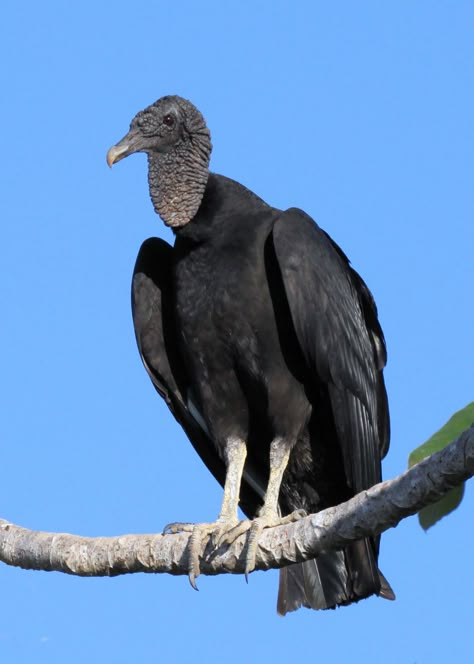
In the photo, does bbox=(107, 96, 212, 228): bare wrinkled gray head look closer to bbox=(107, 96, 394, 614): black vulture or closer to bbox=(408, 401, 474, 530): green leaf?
bbox=(107, 96, 394, 614): black vulture

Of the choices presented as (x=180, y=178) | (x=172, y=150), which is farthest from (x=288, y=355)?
(x=172, y=150)

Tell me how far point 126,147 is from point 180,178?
0.25 m

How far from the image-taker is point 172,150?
4906mm

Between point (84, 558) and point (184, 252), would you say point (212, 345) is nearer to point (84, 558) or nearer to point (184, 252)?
point (184, 252)

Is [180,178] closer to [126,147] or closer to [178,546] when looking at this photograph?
[126,147]

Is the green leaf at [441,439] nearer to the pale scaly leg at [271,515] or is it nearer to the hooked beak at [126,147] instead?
the pale scaly leg at [271,515]

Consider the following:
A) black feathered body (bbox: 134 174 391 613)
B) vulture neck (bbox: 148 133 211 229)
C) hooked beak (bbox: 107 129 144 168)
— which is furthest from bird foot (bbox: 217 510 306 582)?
hooked beak (bbox: 107 129 144 168)

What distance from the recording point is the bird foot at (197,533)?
3.96 m

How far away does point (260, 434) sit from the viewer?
15.4 ft

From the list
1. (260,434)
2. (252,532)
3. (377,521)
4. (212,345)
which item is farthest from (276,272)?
(377,521)

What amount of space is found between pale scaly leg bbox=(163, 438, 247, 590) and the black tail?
35 centimetres

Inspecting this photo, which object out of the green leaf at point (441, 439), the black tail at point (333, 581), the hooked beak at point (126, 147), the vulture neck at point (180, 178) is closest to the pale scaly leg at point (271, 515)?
the black tail at point (333, 581)

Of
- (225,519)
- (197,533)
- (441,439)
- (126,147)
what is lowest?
(441,439)

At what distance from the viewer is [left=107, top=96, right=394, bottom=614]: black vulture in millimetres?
4324
